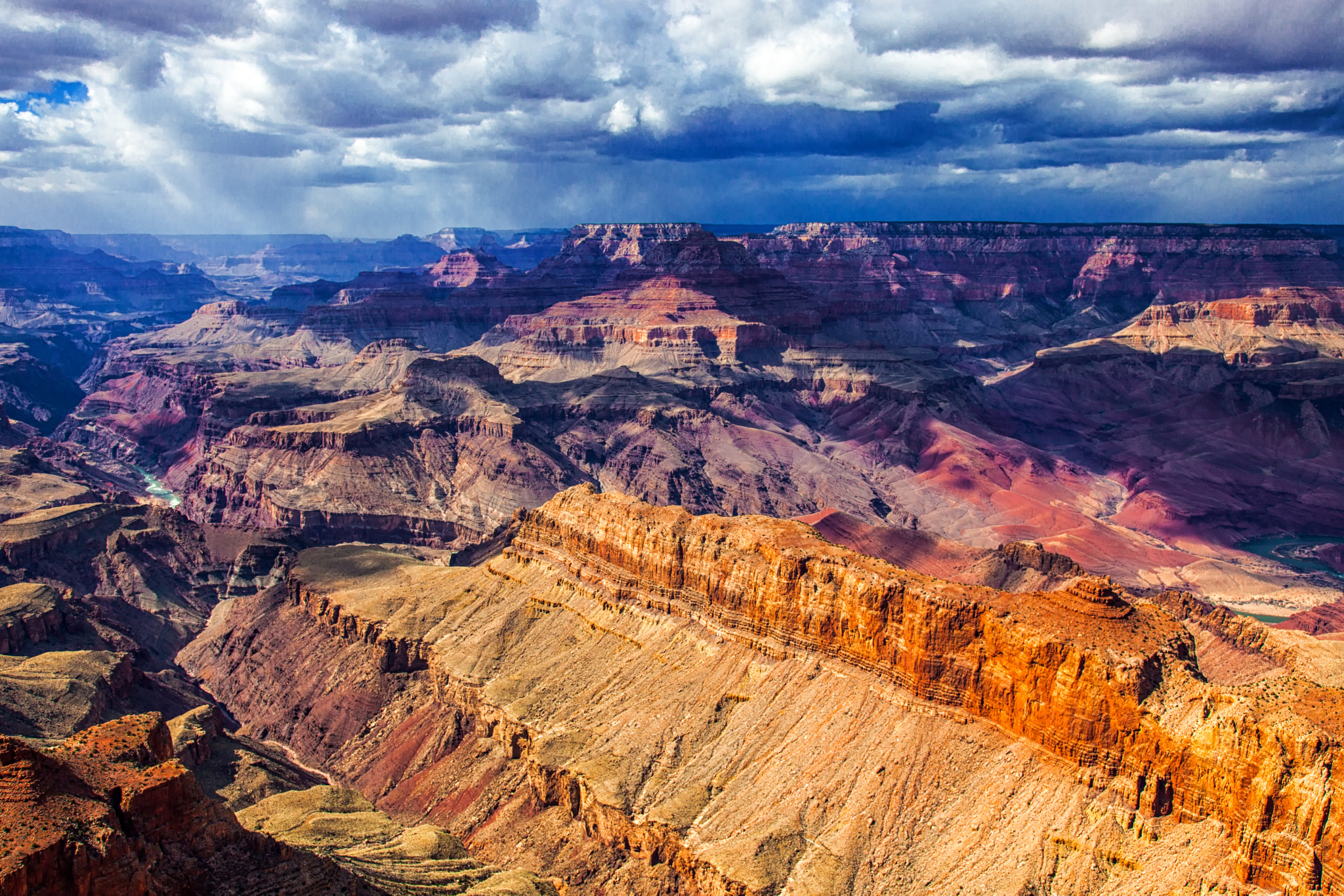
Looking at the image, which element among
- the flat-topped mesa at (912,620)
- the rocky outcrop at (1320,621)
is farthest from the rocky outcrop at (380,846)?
the rocky outcrop at (1320,621)

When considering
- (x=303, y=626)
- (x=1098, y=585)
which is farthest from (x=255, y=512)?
(x=1098, y=585)

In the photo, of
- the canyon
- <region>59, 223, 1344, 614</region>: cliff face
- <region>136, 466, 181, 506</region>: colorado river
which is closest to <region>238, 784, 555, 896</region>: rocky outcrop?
the canyon

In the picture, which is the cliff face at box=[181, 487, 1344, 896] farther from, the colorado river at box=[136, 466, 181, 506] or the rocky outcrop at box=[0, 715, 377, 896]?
the colorado river at box=[136, 466, 181, 506]

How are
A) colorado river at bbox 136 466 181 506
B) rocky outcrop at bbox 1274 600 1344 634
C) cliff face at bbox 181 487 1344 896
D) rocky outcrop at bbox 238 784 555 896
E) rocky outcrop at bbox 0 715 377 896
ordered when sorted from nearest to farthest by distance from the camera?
rocky outcrop at bbox 0 715 377 896, cliff face at bbox 181 487 1344 896, rocky outcrop at bbox 238 784 555 896, rocky outcrop at bbox 1274 600 1344 634, colorado river at bbox 136 466 181 506

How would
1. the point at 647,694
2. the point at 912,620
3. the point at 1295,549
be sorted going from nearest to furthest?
1. the point at 912,620
2. the point at 647,694
3. the point at 1295,549

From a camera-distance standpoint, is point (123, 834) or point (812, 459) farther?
point (812, 459)

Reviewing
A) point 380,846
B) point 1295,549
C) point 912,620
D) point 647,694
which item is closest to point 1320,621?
point 1295,549

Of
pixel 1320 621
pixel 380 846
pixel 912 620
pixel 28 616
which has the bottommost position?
pixel 1320 621

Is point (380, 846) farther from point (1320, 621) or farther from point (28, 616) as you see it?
point (1320, 621)
